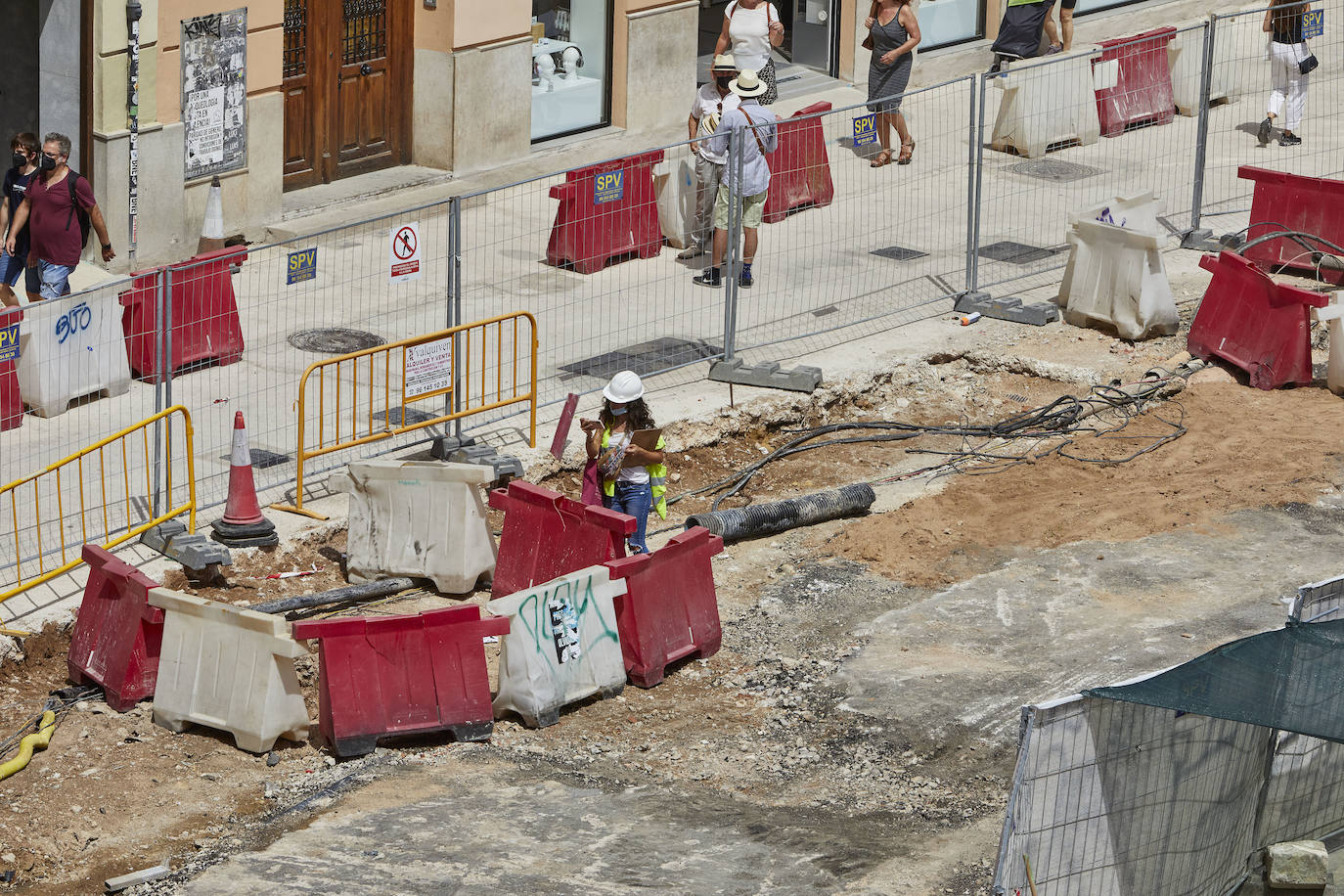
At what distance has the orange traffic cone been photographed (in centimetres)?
1196

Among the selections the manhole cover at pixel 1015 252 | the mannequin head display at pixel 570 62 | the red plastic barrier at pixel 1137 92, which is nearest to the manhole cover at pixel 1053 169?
the red plastic barrier at pixel 1137 92

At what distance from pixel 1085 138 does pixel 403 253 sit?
10.3 meters

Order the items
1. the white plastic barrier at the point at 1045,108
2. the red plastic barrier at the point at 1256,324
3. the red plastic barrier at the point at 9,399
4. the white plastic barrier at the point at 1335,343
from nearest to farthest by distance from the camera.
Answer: the red plastic barrier at the point at 9,399 < the white plastic barrier at the point at 1335,343 < the red plastic barrier at the point at 1256,324 < the white plastic barrier at the point at 1045,108

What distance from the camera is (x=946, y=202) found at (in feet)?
62.2

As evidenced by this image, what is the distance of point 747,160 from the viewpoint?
52.2 feet

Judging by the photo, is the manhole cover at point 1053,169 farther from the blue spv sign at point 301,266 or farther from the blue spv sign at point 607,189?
the blue spv sign at point 301,266

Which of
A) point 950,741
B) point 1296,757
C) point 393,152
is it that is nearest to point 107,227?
point 393,152

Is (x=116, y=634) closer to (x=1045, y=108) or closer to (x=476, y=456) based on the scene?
(x=476, y=456)

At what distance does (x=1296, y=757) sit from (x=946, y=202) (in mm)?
10864

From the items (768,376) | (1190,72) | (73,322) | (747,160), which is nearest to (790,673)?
(768,376)

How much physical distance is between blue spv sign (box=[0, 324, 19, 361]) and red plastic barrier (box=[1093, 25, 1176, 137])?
12.8 meters

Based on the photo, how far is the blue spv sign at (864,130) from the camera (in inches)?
654

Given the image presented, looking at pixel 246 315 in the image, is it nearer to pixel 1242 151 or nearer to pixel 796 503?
pixel 796 503

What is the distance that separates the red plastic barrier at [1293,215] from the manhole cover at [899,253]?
9.59ft
